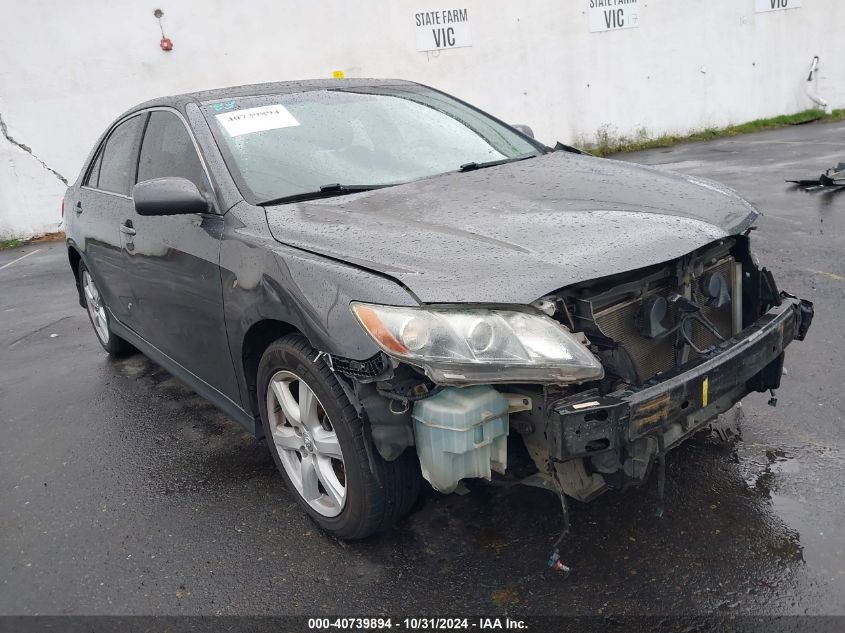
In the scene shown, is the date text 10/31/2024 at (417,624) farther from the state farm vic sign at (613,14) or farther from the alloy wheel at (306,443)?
the state farm vic sign at (613,14)

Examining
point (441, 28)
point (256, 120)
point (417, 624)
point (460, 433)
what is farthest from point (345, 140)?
point (441, 28)

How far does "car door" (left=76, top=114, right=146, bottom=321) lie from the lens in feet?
13.2

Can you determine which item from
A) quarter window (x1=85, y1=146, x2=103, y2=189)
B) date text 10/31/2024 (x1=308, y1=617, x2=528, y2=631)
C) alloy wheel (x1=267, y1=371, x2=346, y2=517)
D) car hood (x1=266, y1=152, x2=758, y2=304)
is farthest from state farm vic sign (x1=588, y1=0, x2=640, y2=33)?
date text 10/31/2024 (x1=308, y1=617, x2=528, y2=631)

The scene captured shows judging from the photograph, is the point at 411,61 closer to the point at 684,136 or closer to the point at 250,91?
the point at 684,136

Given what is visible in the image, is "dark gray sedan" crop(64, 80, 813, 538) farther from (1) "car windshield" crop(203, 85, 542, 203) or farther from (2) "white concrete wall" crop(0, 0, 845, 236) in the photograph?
(2) "white concrete wall" crop(0, 0, 845, 236)

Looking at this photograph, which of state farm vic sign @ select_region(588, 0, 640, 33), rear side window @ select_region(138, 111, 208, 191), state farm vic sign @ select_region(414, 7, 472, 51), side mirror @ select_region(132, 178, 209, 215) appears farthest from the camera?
state farm vic sign @ select_region(588, 0, 640, 33)

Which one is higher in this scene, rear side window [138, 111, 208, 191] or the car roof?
the car roof

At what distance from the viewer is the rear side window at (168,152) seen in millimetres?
3229

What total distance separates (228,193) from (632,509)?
78.5 inches

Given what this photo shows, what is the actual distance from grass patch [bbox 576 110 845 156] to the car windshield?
10068mm

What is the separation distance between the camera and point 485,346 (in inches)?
83.6

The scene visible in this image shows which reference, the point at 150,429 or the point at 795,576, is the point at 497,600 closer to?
the point at 795,576

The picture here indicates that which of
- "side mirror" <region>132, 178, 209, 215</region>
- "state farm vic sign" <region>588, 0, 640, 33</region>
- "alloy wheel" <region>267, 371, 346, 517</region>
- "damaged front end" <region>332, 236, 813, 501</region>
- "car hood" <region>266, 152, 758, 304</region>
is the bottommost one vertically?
"alloy wheel" <region>267, 371, 346, 517</region>

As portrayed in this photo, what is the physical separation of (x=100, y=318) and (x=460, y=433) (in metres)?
3.78
